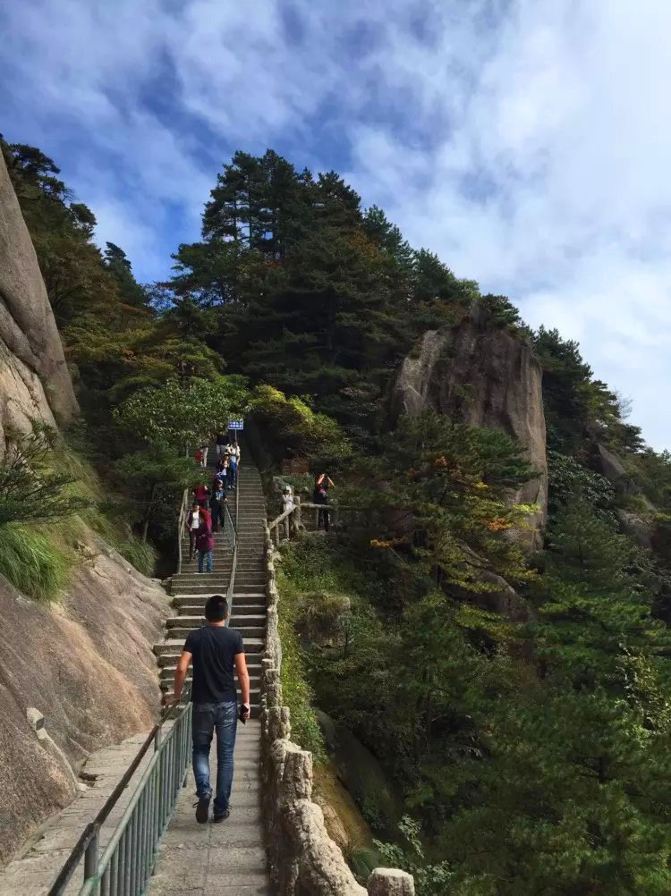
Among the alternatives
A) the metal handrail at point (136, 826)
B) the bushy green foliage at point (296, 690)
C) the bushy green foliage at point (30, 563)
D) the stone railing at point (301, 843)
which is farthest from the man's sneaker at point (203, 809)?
the bushy green foliage at point (296, 690)

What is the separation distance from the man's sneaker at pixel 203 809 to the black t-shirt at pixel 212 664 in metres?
0.90

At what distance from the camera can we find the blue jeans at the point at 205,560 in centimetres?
1495

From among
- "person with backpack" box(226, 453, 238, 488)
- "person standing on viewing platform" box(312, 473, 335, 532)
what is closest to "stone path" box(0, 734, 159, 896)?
"person standing on viewing platform" box(312, 473, 335, 532)

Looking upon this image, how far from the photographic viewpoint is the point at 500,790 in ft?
32.5

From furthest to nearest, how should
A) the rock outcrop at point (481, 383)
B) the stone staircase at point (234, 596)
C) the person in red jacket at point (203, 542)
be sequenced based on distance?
1. the rock outcrop at point (481, 383)
2. the person in red jacket at point (203, 542)
3. the stone staircase at point (234, 596)

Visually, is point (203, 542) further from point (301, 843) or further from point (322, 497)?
point (301, 843)

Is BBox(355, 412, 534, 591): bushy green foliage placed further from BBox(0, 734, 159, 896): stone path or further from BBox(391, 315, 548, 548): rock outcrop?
BBox(0, 734, 159, 896): stone path

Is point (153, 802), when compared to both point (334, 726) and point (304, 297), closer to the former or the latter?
point (334, 726)

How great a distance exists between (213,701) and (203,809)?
102 cm

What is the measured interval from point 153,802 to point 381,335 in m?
25.3

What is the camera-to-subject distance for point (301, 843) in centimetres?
385

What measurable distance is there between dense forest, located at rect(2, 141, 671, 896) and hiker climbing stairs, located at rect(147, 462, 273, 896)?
125 cm

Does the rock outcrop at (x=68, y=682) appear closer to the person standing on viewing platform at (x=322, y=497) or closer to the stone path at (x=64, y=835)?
the stone path at (x=64, y=835)

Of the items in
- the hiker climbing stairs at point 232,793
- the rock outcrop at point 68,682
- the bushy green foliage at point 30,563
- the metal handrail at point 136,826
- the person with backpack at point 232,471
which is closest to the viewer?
the metal handrail at point 136,826
